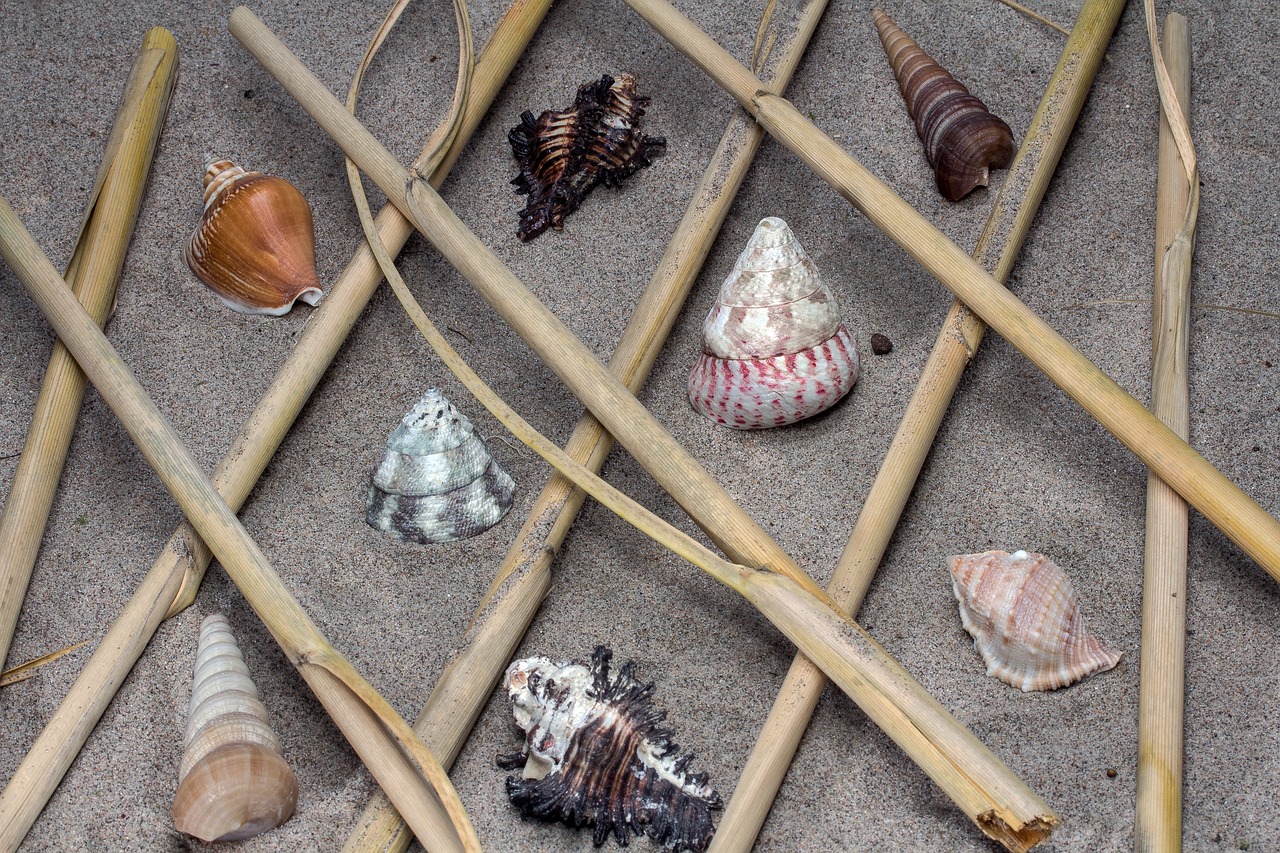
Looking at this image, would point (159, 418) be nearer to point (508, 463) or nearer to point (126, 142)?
point (508, 463)

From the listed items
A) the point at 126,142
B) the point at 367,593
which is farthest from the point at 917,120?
the point at 126,142

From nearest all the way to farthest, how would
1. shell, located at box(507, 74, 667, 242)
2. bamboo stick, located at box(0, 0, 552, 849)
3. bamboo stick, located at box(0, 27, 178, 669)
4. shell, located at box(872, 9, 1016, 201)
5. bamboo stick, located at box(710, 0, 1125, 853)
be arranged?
bamboo stick, located at box(710, 0, 1125, 853) → bamboo stick, located at box(0, 0, 552, 849) → bamboo stick, located at box(0, 27, 178, 669) → shell, located at box(872, 9, 1016, 201) → shell, located at box(507, 74, 667, 242)

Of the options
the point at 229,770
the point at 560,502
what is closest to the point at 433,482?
the point at 560,502

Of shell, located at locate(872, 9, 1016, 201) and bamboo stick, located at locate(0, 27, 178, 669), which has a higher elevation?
shell, located at locate(872, 9, 1016, 201)

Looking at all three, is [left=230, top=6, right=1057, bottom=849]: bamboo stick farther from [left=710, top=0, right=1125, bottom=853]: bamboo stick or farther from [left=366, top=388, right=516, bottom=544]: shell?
[left=366, top=388, right=516, bottom=544]: shell

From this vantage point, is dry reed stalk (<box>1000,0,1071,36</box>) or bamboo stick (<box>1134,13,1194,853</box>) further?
dry reed stalk (<box>1000,0,1071,36</box>)

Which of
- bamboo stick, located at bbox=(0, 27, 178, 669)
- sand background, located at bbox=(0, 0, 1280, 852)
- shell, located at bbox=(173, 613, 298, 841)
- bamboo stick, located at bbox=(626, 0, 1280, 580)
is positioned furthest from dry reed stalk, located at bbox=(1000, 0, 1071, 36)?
shell, located at bbox=(173, 613, 298, 841)

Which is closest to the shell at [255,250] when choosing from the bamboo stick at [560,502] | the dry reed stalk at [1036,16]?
the bamboo stick at [560,502]
